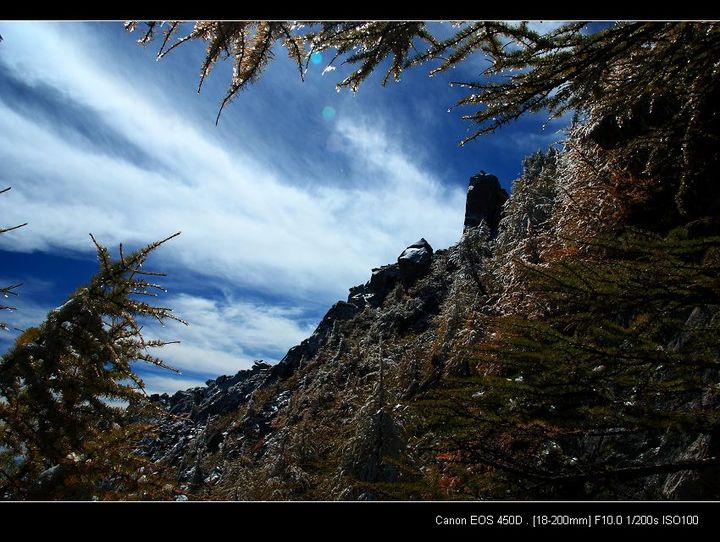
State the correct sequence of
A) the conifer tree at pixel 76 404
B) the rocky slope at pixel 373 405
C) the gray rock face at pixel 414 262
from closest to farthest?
the conifer tree at pixel 76 404 → the rocky slope at pixel 373 405 → the gray rock face at pixel 414 262

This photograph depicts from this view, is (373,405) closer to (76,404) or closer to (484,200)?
(76,404)

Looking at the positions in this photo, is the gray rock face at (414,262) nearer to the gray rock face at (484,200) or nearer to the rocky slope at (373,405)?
the rocky slope at (373,405)

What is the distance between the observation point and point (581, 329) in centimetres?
367

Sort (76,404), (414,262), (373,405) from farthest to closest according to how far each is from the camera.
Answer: (414,262) < (373,405) < (76,404)

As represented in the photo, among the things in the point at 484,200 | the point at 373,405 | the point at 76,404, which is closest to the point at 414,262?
the point at 484,200

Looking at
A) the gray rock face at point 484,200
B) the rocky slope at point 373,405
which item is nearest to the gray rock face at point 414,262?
the rocky slope at point 373,405

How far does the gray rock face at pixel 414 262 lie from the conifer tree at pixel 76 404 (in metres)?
62.5

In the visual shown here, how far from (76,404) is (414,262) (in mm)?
63952

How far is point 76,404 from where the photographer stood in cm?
397

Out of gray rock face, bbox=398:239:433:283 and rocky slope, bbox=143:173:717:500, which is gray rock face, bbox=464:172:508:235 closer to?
rocky slope, bbox=143:173:717:500

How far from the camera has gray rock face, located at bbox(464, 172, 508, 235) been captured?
6644cm

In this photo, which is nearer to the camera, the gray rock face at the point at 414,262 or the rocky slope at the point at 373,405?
the rocky slope at the point at 373,405

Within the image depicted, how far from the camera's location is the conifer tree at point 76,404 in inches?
144

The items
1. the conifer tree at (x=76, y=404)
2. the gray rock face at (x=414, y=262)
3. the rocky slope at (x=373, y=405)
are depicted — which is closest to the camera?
the conifer tree at (x=76, y=404)
